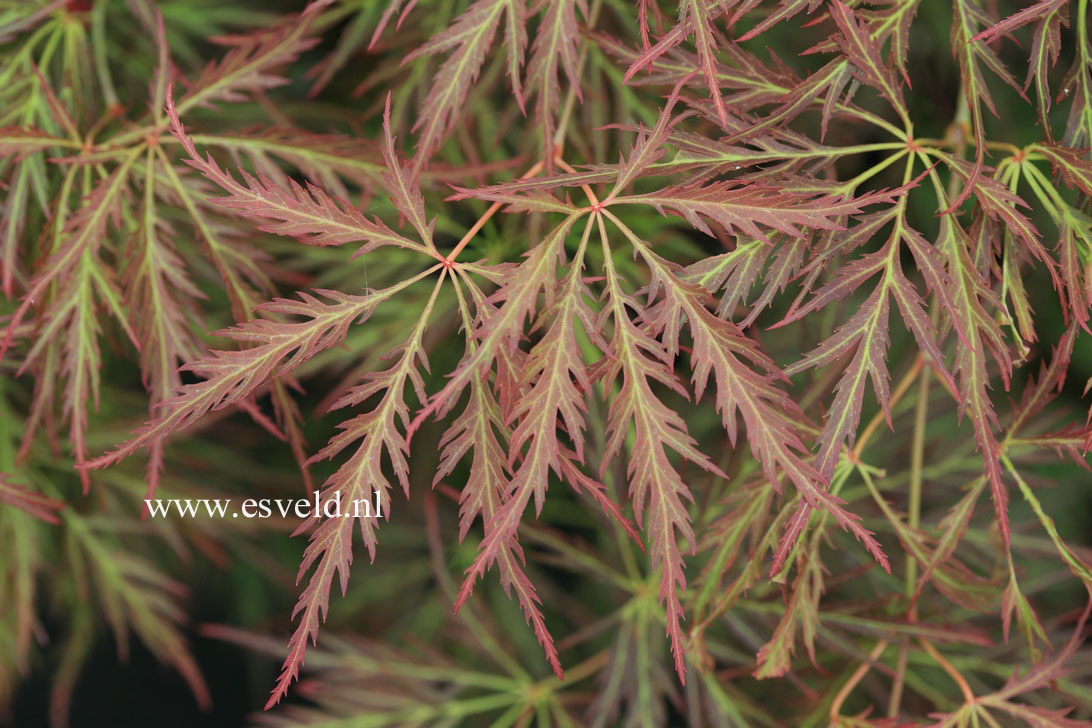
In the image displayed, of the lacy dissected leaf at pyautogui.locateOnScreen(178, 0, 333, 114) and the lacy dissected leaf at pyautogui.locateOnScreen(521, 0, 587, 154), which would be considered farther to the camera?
the lacy dissected leaf at pyautogui.locateOnScreen(178, 0, 333, 114)

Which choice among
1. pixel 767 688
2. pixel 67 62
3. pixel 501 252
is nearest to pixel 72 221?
pixel 67 62

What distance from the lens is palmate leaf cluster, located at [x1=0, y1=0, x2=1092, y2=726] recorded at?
1.69 ft

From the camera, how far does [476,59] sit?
0.59 metres

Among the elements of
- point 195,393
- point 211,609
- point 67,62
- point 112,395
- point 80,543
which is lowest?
point 211,609

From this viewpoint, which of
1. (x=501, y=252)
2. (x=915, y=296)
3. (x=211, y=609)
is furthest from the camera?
(x=211, y=609)

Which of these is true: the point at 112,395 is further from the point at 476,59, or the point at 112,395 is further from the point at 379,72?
the point at 476,59

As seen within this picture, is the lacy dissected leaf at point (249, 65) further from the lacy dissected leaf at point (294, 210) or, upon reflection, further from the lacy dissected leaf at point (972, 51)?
the lacy dissected leaf at point (972, 51)

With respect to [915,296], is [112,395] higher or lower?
lower

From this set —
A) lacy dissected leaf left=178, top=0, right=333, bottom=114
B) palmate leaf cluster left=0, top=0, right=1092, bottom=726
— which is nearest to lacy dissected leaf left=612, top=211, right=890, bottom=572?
palmate leaf cluster left=0, top=0, right=1092, bottom=726

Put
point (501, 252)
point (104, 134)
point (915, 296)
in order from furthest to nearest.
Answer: point (501, 252), point (104, 134), point (915, 296)

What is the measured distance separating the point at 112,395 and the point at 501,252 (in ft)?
1.70

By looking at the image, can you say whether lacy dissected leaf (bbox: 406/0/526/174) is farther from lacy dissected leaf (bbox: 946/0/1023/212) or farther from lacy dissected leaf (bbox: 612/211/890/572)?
lacy dissected leaf (bbox: 946/0/1023/212)

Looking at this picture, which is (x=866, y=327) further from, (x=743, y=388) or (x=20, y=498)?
(x=20, y=498)

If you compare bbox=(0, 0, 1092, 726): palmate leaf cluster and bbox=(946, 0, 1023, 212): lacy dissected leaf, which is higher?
bbox=(946, 0, 1023, 212): lacy dissected leaf
